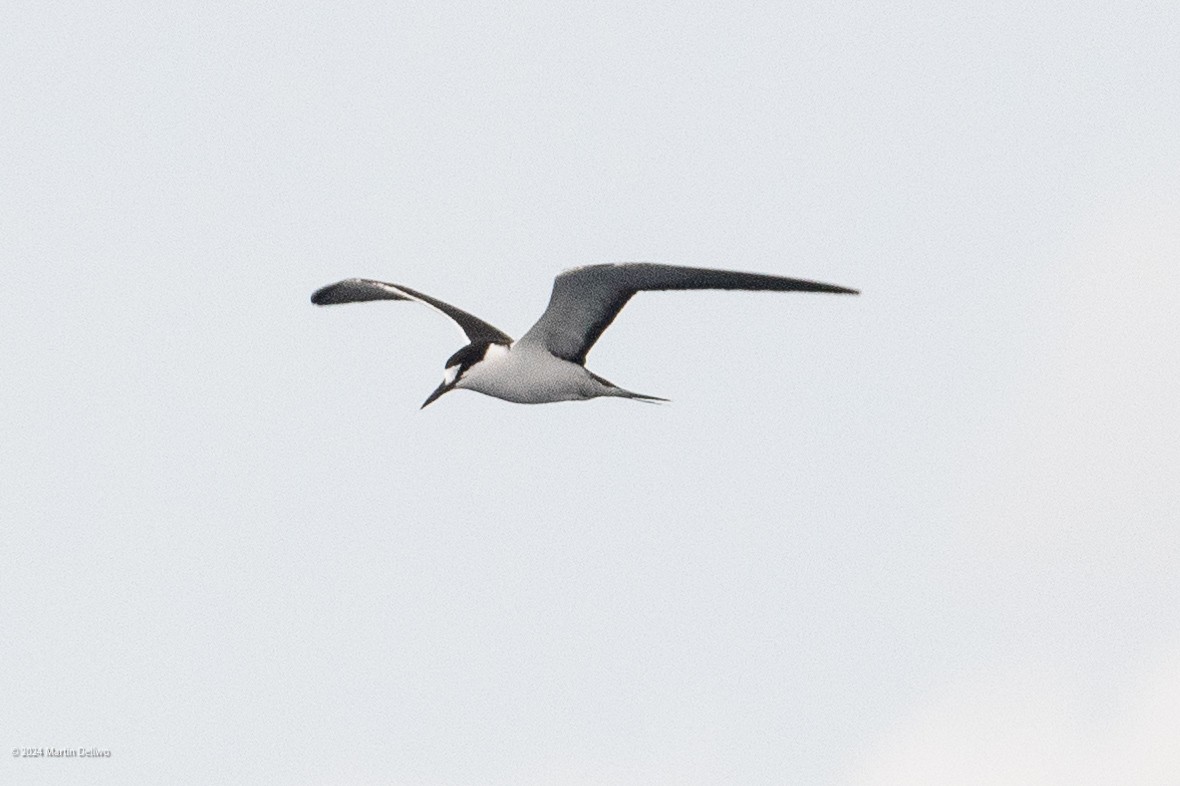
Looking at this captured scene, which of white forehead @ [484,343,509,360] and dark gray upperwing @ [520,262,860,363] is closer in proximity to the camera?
dark gray upperwing @ [520,262,860,363]

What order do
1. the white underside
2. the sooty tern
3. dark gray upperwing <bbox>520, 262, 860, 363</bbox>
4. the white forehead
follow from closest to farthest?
dark gray upperwing <bbox>520, 262, 860, 363</bbox>, the sooty tern, the white underside, the white forehead

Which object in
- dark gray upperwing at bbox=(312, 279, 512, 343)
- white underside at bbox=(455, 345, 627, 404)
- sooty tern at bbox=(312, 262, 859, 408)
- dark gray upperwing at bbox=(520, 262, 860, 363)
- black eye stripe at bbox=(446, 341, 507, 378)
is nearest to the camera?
dark gray upperwing at bbox=(520, 262, 860, 363)

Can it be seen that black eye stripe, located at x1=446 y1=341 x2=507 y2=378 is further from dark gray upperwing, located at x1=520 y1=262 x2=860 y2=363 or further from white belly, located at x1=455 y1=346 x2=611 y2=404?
dark gray upperwing, located at x1=520 y1=262 x2=860 y2=363

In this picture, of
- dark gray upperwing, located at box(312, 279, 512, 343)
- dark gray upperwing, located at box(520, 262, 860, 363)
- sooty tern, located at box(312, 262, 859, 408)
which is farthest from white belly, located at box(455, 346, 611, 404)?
dark gray upperwing, located at box(312, 279, 512, 343)

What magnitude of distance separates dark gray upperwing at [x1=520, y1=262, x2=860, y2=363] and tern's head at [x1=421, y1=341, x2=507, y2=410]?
52 cm

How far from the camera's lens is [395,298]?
59.8 feet

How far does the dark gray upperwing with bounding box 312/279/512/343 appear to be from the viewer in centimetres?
1656

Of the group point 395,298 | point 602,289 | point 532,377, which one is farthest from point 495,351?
point 395,298

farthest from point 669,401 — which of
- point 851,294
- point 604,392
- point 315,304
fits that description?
point 315,304

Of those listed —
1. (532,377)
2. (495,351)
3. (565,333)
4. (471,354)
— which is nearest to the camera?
(565,333)

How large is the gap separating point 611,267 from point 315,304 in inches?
247

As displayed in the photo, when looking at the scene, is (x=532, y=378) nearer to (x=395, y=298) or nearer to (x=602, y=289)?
(x=602, y=289)

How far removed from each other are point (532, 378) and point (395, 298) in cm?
287

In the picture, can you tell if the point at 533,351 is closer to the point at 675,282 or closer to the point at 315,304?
the point at 675,282
